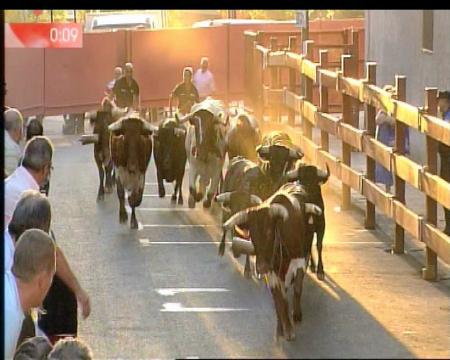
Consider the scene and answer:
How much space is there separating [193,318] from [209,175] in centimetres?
668

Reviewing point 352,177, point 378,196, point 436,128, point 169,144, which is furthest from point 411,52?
point 436,128

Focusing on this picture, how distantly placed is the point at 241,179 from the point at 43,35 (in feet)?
67.7

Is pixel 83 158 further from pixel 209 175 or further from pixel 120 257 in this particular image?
pixel 120 257

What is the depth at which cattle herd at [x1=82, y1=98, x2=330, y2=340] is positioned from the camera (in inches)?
460

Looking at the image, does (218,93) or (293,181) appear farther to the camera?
(218,93)

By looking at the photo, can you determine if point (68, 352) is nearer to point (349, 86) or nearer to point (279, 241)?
point (279, 241)

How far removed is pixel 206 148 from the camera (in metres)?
19.1

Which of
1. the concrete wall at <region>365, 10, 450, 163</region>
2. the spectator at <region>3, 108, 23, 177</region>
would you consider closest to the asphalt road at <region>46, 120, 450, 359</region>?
the spectator at <region>3, 108, 23, 177</region>

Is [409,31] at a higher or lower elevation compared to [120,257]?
higher

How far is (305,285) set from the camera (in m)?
14.1

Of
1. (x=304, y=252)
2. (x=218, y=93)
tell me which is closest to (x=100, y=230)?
(x=304, y=252)

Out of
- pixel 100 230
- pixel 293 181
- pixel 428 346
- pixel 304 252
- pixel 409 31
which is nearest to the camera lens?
pixel 428 346

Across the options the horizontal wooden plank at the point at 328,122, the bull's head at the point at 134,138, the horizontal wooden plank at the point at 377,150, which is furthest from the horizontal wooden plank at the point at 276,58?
the horizontal wooden plank at the point at 377,150

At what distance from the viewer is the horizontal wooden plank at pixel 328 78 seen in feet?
63.6
